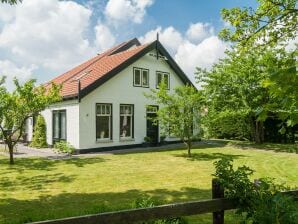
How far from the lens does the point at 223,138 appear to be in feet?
97.6

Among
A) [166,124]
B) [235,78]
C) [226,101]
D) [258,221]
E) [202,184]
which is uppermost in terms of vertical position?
[235,78]

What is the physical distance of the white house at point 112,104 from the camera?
18.2 meters

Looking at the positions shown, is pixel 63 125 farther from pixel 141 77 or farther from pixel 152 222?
pixel 152 222

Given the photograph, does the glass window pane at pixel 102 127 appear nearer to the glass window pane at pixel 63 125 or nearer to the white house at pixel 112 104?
the white house at pixel 112 104

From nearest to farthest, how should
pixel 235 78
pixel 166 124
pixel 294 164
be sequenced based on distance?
pixel 294 164 → pixel 166 124 → pixel 235 78

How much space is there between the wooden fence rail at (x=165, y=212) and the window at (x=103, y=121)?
15397 mm

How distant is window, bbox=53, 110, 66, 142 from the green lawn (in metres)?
4.62

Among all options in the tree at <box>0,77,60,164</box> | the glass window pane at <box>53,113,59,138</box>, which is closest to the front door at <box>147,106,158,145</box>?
the glass window pane at <box>53,113,59,138</box>

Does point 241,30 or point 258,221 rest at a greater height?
point 241,30

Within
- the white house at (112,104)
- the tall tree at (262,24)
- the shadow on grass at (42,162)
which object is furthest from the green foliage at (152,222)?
the white house at (112,104)

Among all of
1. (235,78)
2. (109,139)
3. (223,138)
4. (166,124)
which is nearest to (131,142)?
(109,139)

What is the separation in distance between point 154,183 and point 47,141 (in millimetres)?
13517

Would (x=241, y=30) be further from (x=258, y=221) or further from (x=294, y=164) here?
(x=294, y=164)

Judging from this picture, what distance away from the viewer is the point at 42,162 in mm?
14633
